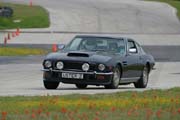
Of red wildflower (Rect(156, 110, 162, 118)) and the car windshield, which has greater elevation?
red wildflower (Rect(156, 110, 162, 118))

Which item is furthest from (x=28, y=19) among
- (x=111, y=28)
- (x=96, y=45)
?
(x=96, y=45)

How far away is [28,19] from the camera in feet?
190

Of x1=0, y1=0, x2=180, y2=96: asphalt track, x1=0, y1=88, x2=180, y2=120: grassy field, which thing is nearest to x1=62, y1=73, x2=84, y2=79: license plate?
x1=0, y1=88, x2=180, y2=120: grassy field

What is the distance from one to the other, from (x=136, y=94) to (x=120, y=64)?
4.03 metres

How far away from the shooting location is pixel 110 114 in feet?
36.7

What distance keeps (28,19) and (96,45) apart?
38.9 m

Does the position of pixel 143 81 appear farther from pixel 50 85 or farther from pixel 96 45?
pixel 50 85

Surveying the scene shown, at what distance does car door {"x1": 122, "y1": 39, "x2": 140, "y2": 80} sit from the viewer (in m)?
19.6

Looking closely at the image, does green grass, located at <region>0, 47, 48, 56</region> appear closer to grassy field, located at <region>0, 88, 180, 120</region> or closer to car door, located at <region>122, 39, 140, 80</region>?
car door, located at <region>122, 39, 140, 80</region>

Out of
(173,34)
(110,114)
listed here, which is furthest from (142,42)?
(110,114)

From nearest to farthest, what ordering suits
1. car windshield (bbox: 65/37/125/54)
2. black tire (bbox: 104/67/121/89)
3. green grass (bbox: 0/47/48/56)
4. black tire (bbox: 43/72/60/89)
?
black tire (bbox: 43/72/60/89)
black tire (bbox: 104/67/121/89)
car windshield (bbox: 65/37/125/54)
green grass (bbox: 0/47/48/56)

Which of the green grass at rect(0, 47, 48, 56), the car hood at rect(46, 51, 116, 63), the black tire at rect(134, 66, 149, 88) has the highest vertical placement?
the car hood at rect(46, 51, 116, 63)

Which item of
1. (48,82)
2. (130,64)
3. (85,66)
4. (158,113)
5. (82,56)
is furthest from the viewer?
(130,64)

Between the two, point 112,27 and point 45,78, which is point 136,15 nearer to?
point 112,27
